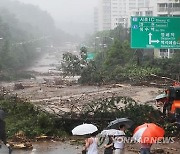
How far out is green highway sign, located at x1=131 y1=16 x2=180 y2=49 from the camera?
62.8 feet

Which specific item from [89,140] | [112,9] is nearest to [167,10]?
[89,140]

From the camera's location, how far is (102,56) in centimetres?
5938

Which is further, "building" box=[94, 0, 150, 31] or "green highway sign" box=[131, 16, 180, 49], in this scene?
"building" box=[94, 0, 150, 31]

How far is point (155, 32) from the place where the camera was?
64.4 ft

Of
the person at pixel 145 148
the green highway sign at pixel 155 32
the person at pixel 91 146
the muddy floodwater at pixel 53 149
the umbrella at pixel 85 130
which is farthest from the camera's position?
the green highway sign at pixel 155 32

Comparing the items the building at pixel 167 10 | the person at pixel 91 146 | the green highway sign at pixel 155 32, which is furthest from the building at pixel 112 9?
the person at pixel 91 146

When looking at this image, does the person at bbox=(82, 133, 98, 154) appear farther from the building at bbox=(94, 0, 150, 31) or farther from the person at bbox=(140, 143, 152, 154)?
the building at bbox=(94, 0, 150, 31)

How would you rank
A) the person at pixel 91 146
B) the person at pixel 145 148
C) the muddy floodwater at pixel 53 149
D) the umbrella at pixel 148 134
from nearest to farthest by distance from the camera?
the person at pixel 91 146, the umbrella at pixel 148 134, the person at pixel 145 148, the muddy floodwater at pixel 53 149

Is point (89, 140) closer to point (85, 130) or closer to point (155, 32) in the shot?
point (85, 130)

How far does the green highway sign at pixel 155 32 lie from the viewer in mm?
19156

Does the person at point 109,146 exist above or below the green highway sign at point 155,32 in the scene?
below

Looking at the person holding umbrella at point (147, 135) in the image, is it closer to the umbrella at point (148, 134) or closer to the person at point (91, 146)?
the umbrella at point (148, 134)

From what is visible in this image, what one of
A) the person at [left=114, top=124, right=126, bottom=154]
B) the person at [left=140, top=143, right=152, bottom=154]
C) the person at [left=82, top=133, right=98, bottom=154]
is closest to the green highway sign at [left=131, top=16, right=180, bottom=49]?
the person at [left=114, top=124, right=126, bottom=154]

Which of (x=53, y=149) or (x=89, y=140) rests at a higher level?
(x=89, y=140)
